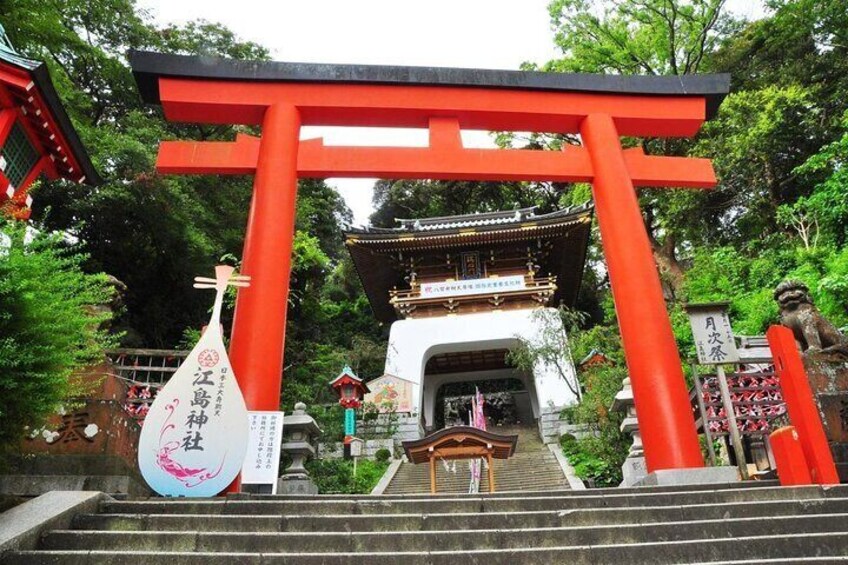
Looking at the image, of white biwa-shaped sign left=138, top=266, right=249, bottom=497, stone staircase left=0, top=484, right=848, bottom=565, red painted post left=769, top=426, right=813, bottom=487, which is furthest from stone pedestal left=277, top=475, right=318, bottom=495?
red painted post left=769, top=426, right=813, bottom=487

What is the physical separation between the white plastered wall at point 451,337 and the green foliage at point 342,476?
10.4 ft

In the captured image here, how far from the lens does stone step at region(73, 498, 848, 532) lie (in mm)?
3320

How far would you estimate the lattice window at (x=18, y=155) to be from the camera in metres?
7.41

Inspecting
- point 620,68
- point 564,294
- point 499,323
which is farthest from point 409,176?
point 620,68

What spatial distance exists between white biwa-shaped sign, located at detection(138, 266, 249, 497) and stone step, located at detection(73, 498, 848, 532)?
725mm

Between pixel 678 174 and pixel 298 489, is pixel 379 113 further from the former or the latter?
pixel 298 489

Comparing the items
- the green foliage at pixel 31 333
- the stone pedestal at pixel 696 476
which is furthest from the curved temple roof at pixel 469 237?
the green foliage at pixel 31 333

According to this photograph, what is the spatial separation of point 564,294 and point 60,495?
17900 mm

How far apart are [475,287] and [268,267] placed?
10569 mm

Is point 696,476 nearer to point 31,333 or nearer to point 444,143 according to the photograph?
point 444,143

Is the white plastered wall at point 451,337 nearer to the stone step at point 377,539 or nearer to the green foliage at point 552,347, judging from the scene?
the green foliage at point 552,347

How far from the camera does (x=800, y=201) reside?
1288 cm

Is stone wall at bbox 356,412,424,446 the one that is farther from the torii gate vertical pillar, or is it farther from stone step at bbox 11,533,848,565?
stone step at bbox 11,533,848,565

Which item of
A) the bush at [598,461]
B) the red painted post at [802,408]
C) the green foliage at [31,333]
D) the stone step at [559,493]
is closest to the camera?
the green foliage at [31,333]
